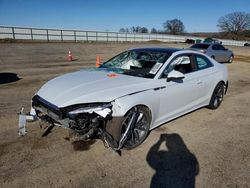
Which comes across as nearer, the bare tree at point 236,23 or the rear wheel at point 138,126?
the rear wheel at point 138,126

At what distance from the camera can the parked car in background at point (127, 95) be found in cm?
332

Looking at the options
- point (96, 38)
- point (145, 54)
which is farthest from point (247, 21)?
point (145, 54)

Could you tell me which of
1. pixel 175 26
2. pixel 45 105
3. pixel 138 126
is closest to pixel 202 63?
pixel 138 126

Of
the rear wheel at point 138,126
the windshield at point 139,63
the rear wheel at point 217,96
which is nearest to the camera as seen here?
the rear wheel at point 138,126

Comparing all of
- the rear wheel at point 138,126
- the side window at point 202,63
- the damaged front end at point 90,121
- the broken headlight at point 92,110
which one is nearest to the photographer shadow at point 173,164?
the rear wheel at point 138,126

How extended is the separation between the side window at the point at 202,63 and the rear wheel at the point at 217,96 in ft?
2.20

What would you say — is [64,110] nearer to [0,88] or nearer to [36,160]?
[36,160]

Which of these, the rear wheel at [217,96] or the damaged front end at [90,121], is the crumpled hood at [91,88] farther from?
the rear wheel at [217,96]

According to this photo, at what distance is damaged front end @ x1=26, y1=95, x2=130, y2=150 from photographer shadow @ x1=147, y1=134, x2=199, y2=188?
2.09 feet

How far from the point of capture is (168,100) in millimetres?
4230

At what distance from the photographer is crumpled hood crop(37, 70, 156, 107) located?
3.34m

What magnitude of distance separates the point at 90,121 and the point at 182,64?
248 centimetres

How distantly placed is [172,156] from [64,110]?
1814 mm

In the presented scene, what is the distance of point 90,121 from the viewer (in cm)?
334
